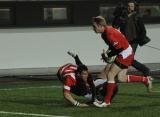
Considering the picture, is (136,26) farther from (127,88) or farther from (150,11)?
(150,11)

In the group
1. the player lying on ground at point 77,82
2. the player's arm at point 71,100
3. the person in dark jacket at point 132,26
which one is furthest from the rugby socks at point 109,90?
the person in dark jacket at point 132,26

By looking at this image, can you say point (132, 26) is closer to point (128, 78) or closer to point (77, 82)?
point (128, 78)

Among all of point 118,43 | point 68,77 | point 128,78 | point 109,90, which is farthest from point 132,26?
point 68,77

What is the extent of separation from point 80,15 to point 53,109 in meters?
12.0

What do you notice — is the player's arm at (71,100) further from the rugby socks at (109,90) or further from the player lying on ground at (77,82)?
the rugby socks at (109,90)

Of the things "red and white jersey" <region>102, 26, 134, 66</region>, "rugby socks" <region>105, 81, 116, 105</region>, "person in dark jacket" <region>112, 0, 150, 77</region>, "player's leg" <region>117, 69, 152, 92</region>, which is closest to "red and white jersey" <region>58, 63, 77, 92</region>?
"rugby socks" <region>105, 81, 116, 105</region>

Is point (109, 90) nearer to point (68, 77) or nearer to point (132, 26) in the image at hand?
point (68, 77)

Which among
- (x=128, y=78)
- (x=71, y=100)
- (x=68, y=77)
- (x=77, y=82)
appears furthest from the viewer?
(x=128, y=78)

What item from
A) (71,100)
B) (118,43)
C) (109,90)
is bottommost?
(71,100)

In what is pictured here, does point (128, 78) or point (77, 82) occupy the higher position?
point (77, 82)


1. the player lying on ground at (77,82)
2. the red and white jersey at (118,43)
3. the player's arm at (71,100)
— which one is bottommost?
the player's arm at (71,100)

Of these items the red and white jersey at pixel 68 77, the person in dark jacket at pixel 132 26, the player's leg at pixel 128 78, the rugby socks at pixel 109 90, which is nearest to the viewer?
the red and white jersey at pixel 68 77

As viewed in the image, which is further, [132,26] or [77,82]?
[132,26]

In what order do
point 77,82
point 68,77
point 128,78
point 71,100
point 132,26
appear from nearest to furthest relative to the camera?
point 68,77
point 71,100
point 77,82
point 128,78
point 132,26
